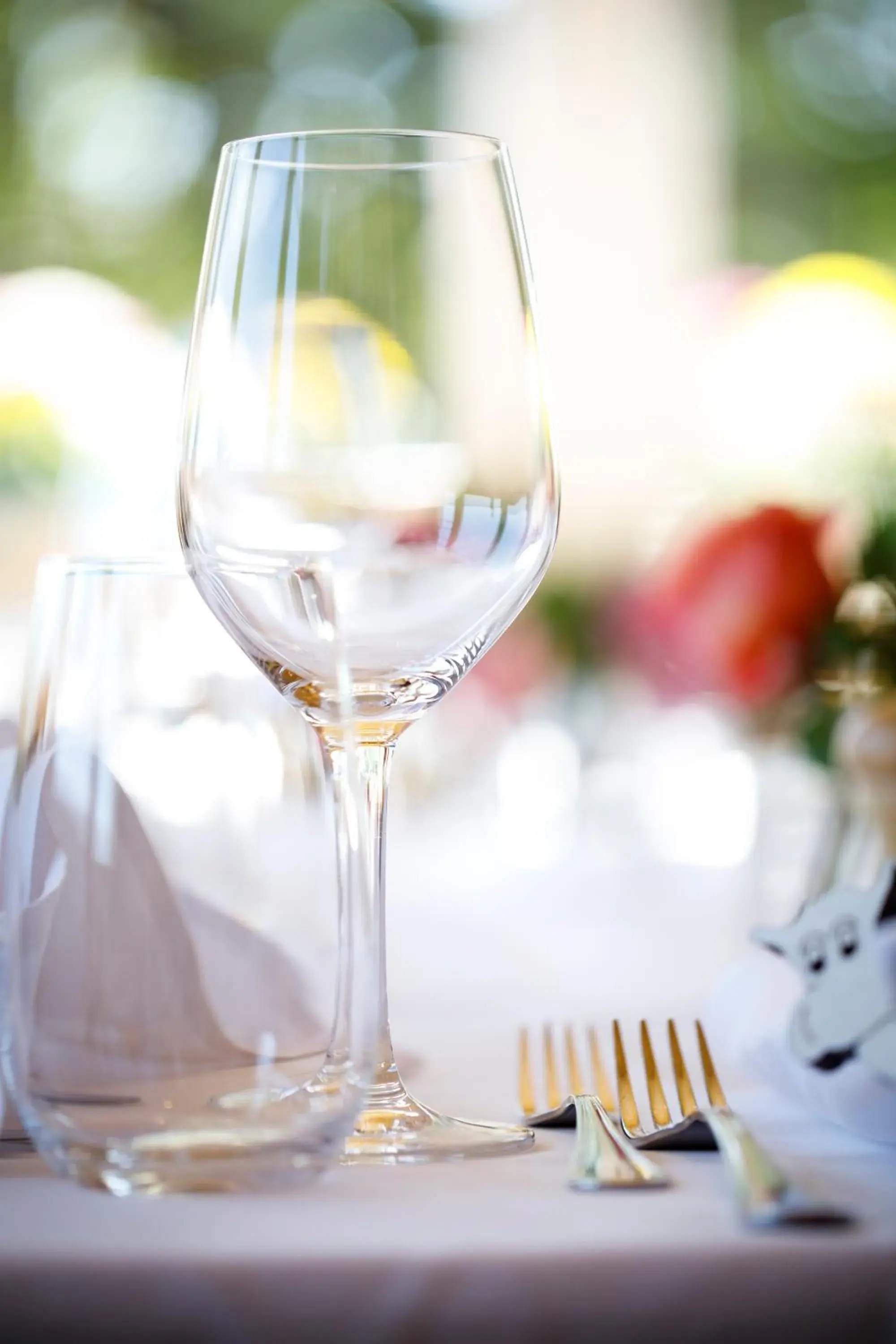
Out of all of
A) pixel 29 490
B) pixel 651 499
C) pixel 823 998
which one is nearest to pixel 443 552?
pixel 823 998

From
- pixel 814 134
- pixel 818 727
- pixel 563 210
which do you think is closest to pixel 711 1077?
pixel 818 727

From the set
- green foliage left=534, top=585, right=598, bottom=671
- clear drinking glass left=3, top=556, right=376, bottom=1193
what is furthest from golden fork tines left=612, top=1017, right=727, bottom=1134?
green foliage left=534, top=585, right=598, bottom=671

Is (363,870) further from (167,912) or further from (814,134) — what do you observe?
(814,134)

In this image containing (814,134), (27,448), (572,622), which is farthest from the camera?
(814,134)

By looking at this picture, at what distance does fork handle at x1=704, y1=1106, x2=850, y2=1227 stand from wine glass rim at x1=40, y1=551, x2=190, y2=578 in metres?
0.19

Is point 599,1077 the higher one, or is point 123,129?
point 123,129

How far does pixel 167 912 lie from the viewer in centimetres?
34

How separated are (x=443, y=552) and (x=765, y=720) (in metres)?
0.44

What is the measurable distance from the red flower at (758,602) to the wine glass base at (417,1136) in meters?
0.40

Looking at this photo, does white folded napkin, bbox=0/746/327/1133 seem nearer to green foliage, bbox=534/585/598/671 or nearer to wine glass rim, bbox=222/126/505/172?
wine glass rim, bbox=222/126/505/172

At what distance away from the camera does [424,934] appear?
755 millimetres

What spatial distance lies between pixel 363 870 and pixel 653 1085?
151 mm

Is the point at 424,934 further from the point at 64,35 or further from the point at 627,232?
the point at 64,35

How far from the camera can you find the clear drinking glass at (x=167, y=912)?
328 millimetres
